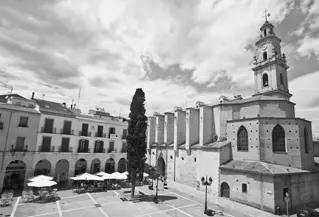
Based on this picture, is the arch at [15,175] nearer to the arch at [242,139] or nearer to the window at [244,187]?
the window at [244,187]

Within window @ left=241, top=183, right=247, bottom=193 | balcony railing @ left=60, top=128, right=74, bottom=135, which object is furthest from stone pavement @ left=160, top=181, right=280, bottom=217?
balcony railing @ left=60, top=128, right=74, bottom=135

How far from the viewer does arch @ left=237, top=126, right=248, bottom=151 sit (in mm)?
23484

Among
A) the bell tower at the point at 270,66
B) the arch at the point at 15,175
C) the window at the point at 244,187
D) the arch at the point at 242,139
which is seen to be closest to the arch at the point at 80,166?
the arch at the point at 15,175

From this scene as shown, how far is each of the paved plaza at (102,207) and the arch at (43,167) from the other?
17.1 ft

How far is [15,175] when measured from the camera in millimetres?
22000

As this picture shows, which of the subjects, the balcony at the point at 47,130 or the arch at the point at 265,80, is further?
the arch at the point at 265,80

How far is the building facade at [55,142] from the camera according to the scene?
21.0 meters

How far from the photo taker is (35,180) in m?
20.3

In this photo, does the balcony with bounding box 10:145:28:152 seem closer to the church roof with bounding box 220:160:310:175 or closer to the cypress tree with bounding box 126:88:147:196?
the cypress tree with bounding box 126:88:147:196

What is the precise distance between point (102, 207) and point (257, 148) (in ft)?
63.5

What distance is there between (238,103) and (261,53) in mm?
13724

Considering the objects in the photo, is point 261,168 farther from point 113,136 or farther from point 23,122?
point 23,122

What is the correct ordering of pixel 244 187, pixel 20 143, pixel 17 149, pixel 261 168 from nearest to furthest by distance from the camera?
pixel 261 168
pixel 244 187
pixel 17 149
pixel 20 143

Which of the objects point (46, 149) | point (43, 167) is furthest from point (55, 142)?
point (43, 167)
